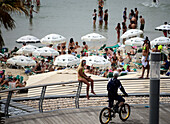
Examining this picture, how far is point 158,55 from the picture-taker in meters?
6.48

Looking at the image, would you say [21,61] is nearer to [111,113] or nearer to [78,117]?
[78,117]

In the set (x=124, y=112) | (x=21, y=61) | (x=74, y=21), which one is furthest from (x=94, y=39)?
(x=74, y=21)

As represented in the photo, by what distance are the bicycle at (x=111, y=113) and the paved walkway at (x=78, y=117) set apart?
0.15 meters

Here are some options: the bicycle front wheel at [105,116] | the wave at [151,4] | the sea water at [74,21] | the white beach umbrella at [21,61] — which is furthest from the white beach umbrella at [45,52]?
the wave at [151,4]

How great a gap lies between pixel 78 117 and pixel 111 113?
0.83 meters

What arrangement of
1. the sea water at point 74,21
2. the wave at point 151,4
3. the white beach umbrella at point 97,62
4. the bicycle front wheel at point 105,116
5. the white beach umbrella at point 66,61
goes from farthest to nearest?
1. the wave at point 151,4
2. the sea water at point 74,21
3. the white beach umbrella at point 66,61
4. the white beach umbrella at point 97,62
5. the bicycle front wheel at point 105,116

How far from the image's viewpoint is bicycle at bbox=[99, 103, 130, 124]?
8.71 metres

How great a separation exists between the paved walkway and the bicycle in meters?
0.15

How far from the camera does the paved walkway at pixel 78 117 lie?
8984 millimetres

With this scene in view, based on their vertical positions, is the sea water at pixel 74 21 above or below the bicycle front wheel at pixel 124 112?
above

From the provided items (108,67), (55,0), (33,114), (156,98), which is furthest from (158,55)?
(55,0)

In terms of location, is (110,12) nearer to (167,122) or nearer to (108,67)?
(108,67)

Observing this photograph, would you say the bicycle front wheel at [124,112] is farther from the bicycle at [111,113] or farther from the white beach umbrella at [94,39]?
the white beach umbrella at [94,39]

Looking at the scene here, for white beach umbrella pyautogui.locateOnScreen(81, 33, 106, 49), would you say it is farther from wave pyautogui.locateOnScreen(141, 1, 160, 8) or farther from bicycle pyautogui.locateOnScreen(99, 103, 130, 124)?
wave pyautogui.locateOnScreen(141, 1, 160, 8)
